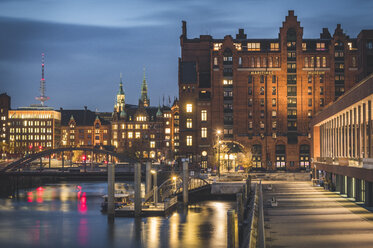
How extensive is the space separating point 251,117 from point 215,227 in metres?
69.7

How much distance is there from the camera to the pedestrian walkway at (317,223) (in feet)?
109

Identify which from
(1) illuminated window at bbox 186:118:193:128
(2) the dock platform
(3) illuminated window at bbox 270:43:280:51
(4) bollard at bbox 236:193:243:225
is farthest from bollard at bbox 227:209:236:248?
(3) illuminated window at bbox 270:43:280:51

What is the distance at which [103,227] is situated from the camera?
62.0 m

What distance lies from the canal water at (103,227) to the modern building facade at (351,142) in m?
13.1

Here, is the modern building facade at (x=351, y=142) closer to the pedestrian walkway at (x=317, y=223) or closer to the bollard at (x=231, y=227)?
the pedestrian walkway at (x=317, y=223)

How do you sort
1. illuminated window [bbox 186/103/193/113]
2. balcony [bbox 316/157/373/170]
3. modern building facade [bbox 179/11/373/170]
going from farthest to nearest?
illuminated window [bbox 186/103/193/113]
modern building facade [bbox 179/11/373/170]
balcony [bbox 316/157/373/170]

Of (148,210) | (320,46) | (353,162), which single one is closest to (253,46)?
(320,46)

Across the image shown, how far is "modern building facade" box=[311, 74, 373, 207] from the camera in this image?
49.5 metres

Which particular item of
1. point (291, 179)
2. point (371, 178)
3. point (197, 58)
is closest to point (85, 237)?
point (371, 178)

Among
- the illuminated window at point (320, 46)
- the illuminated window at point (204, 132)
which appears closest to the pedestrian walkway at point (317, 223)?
the illuminated window at point (204, 132)

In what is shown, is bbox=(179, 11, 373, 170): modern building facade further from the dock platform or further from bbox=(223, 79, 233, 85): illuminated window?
the dock platform

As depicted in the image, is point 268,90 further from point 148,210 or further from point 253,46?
point 148,210

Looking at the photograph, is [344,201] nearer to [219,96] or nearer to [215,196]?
[215,196]

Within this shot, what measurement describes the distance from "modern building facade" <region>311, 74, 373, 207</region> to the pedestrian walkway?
2.27m
